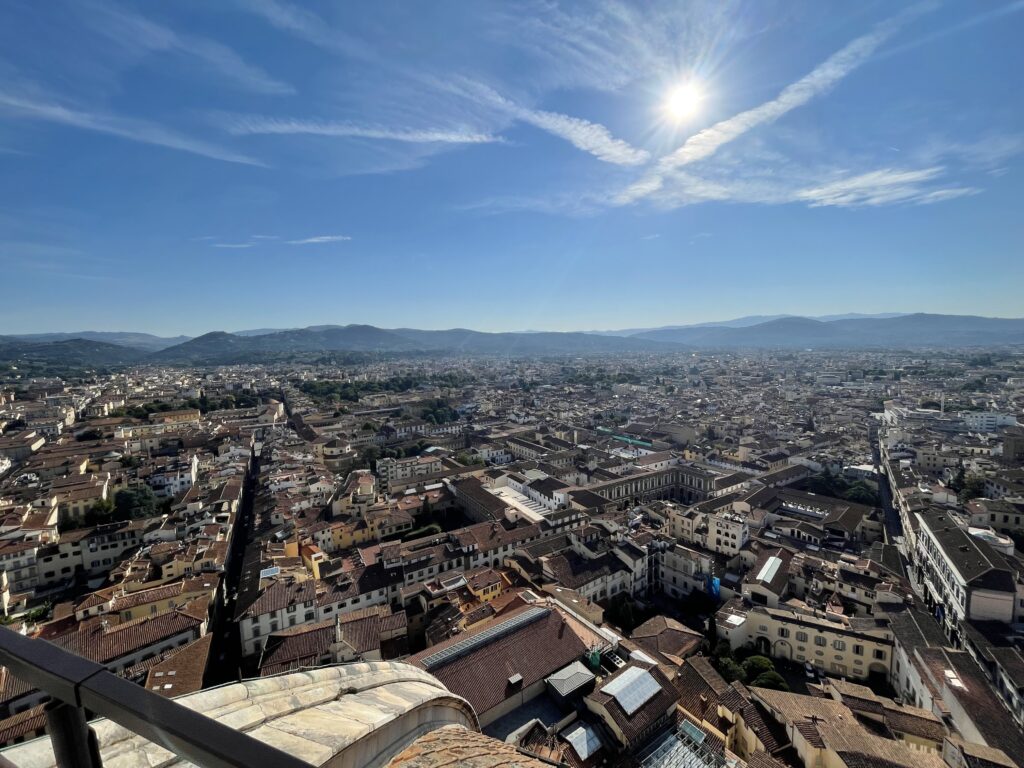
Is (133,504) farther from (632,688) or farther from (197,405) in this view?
(197,405)

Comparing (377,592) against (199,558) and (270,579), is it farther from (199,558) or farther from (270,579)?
(199,558)

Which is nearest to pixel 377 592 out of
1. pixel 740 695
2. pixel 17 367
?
pixel 740 695

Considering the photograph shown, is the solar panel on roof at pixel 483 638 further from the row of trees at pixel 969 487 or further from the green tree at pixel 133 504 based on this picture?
the row of trees at pixel 969 487

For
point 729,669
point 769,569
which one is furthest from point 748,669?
point 769,569

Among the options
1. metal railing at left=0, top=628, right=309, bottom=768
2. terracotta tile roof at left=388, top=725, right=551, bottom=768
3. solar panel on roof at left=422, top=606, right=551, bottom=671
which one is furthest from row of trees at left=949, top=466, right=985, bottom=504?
metal railing at left=0, top=628, right=309, bottom=768

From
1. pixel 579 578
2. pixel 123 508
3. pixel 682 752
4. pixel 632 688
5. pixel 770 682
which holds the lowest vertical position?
pixel 770 682

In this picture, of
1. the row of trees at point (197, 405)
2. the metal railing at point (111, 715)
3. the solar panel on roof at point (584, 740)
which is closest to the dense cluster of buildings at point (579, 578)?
the solar panel on roof at point (584, 740)
